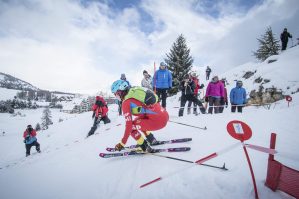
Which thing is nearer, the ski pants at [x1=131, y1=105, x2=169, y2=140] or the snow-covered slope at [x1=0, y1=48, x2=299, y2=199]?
the snow-covered slope at [x1=0, y1=48, x2=299, y2=199]

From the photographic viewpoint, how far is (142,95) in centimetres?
450

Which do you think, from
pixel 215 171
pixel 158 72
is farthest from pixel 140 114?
pixel 158 72

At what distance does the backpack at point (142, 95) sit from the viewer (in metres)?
4.42

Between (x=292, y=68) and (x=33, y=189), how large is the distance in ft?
61.1

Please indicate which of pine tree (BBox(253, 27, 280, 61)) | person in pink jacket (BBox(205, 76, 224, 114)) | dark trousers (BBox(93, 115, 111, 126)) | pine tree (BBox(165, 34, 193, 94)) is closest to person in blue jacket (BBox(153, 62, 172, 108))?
person in pink jacket (BBox(205, 76, 224, 114))

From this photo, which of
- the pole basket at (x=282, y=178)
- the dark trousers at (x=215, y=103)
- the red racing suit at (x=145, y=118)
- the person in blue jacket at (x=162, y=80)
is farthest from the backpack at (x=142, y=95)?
the dark trousers at (x=215, y=103)

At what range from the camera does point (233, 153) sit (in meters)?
4.07

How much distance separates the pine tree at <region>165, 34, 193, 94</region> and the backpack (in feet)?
62.5

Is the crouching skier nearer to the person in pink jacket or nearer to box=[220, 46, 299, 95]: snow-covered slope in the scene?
the person in pink jacket

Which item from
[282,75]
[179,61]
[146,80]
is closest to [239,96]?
[146,80]

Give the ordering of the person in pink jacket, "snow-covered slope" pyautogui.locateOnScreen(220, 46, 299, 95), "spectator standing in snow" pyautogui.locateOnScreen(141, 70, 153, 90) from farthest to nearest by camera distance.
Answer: "snow-covered slope" pyautogui.locateOnScreen(220, 46, 299, 95), "spectator standing in snow" pyautogui.locateOnScreen(141, 70, 153, 90), the person in pink jacket

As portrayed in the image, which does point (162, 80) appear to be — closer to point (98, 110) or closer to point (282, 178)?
point (98, 110)

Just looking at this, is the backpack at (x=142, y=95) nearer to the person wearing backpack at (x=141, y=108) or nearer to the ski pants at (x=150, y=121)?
the person wearing backpack at (x=141, y=108)

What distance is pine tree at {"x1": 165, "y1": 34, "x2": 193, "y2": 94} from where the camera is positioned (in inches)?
936
